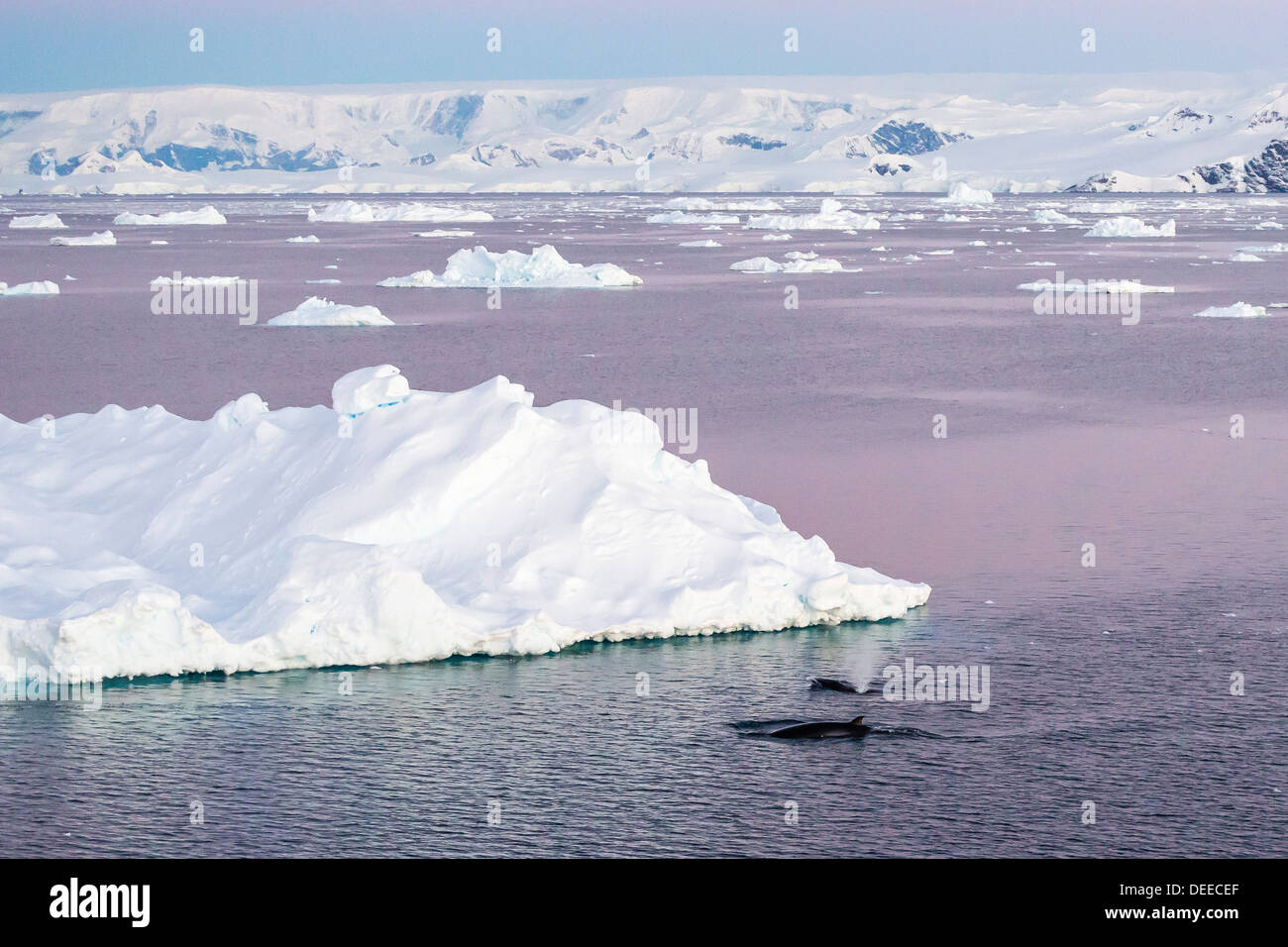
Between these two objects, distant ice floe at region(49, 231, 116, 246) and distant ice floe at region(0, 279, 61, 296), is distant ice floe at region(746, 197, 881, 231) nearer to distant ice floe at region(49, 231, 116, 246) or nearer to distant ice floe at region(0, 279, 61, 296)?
distant ice floe at region(49, 231, 116, 246)

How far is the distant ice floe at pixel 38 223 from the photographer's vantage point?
8999cm

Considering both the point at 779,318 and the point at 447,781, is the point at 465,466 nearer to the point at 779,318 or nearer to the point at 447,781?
the point at 447,781

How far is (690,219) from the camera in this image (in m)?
108

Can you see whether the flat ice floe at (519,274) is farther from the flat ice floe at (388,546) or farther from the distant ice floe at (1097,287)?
the flat ice floe at (388,546)

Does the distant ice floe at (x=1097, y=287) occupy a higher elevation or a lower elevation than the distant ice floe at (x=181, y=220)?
lower

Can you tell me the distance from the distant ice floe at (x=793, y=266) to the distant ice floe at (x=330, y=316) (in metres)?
20.3

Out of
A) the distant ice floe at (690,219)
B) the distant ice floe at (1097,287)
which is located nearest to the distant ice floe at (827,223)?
the distant ice floe at (690,219)

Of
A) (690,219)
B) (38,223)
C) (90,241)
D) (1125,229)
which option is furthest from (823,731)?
(690,219)

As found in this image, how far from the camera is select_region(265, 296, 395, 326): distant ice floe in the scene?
36938 millimetres

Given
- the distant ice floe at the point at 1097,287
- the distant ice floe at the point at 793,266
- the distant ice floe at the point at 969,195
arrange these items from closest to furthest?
the distant ice floe at the point at 1097,287
the distant ice floe at the point at 793,266
the distant ice floe at the point at 969,195

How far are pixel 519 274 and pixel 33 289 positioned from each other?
1360 cm

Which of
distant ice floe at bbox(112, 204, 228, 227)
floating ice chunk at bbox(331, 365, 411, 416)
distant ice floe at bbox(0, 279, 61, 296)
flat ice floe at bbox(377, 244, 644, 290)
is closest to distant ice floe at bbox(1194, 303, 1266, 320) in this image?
flat ice floe at bbox(377, 244, 644, 290)

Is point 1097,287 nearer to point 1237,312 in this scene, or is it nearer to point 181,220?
point 1237,312
